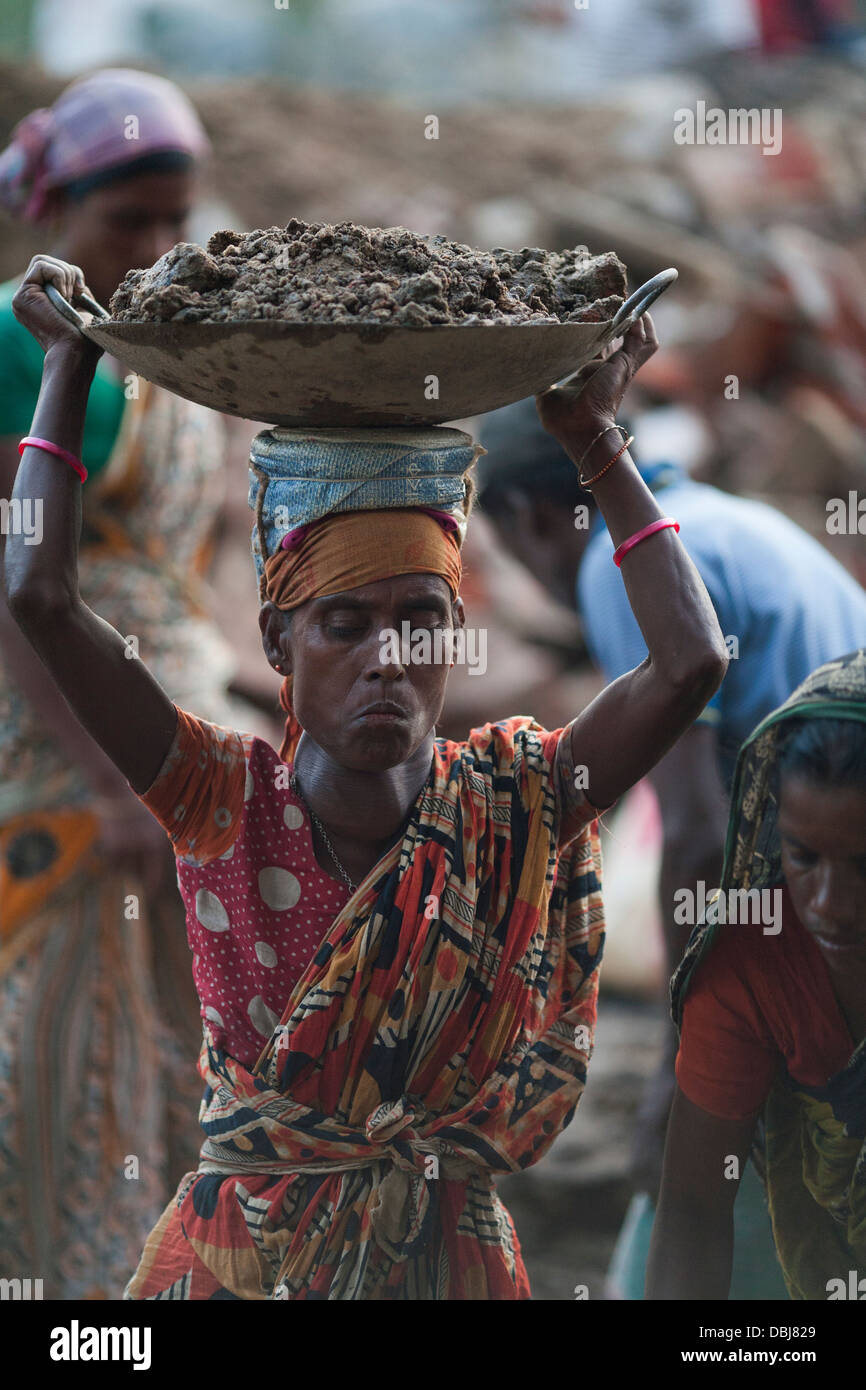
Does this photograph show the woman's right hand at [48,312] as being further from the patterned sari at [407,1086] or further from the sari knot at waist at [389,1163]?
the sari knot at waist at [389,1163]

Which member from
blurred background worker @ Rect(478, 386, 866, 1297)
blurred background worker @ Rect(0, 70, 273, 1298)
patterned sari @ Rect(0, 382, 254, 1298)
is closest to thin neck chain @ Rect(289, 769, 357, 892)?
blurred background worker @ Rect(478, 386, 866, 1297)

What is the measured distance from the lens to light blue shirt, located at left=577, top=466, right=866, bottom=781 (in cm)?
264

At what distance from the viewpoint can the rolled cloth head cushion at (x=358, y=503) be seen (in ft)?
5.69

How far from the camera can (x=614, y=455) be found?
181 centimetres

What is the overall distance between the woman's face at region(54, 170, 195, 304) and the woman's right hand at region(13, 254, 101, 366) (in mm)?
1223

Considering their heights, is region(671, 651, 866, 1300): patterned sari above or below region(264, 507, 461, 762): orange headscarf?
below

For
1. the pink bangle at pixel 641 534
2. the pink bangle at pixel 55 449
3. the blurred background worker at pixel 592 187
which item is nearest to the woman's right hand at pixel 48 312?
the pink bangle at pixel 55 449

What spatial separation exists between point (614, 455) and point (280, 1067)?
36.7 inches

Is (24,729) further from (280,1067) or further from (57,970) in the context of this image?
(280,1067)

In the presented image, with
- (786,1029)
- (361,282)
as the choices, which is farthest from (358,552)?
(786,1029)

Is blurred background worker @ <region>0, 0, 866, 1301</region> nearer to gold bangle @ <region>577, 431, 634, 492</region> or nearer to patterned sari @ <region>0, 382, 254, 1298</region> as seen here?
patterned sari @ <region>0, 382, 254, 1298</region>

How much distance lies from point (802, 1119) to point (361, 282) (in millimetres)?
1369

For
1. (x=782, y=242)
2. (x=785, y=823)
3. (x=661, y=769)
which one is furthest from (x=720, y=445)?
(x=785, y=823)

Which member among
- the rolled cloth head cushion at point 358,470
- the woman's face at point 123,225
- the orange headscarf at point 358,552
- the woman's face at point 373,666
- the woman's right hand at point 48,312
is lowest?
the woman's face at point 373,666
